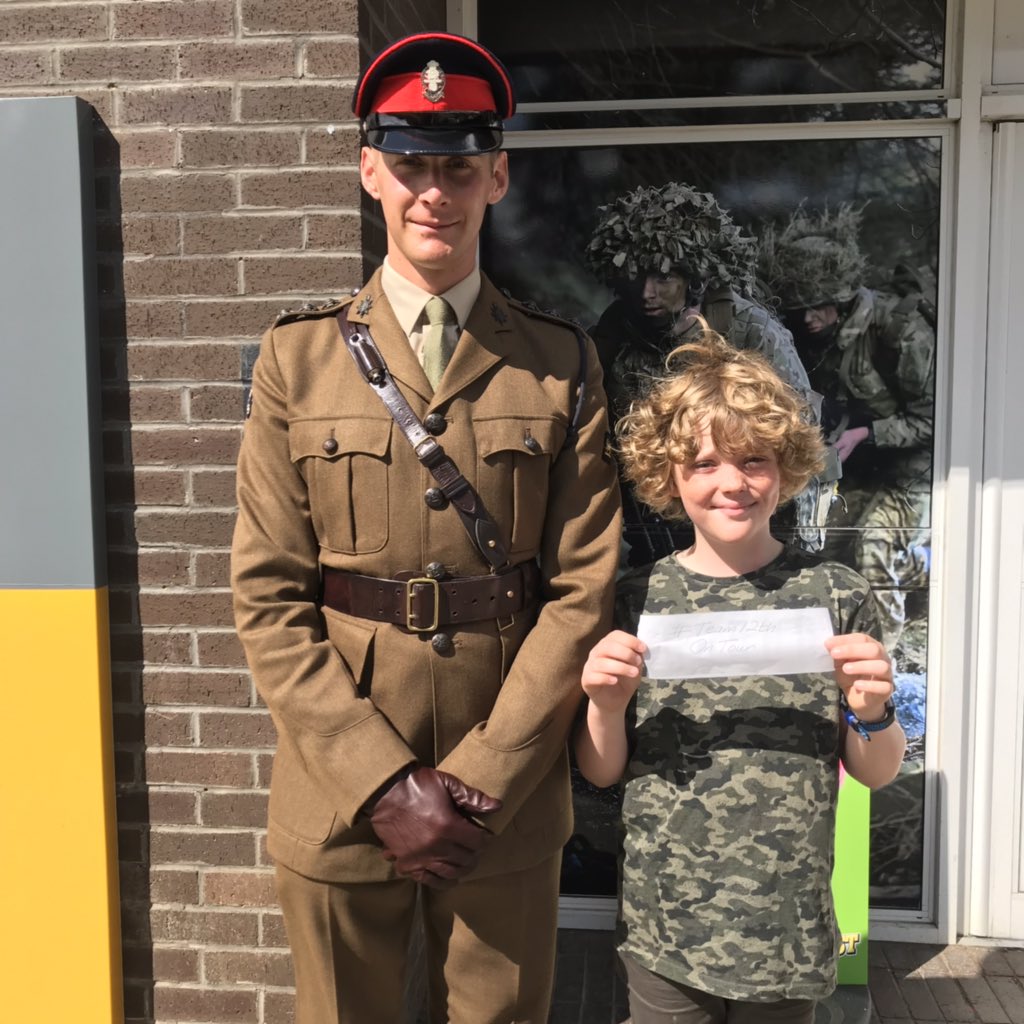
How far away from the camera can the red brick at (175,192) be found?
8.27 feet

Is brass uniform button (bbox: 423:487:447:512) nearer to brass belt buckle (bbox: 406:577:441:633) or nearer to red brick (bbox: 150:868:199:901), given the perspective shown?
brass belt buckle (bbox: 406:577:441:633)

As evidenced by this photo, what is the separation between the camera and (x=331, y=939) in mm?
1980

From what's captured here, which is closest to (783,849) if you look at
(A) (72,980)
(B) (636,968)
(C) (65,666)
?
(B) (636,968)

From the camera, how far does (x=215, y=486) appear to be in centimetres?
261

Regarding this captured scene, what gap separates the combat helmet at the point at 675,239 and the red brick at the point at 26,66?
1676 millimetres

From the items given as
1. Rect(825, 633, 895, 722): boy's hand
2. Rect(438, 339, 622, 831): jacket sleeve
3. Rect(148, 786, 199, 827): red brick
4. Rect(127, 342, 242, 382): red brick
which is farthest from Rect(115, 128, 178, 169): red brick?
Rect(825, 633, 895, 722): boy's hand

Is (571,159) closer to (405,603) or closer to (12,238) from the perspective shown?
(12,238)

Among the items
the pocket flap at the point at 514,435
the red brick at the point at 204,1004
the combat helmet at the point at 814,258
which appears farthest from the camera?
the combat helmet at the point at 814,258

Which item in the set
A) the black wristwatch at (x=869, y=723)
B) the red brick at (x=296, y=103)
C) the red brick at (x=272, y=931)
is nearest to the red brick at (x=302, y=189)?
the red brick at (x=296, y=103)

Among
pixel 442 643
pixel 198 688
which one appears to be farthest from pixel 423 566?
pixel 198 688

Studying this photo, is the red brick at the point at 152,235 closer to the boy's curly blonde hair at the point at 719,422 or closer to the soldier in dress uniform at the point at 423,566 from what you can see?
the soldier in dress uniform at the point at 423,566

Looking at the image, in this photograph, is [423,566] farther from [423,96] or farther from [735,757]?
[423,96]

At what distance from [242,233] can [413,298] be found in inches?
31.7

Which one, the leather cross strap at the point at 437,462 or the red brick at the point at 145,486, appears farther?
the red brick at the point at 145,486
